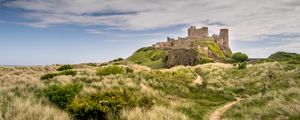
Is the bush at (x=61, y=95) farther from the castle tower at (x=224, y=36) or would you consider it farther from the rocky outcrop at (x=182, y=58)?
the castle tower at (x=224, y=36)

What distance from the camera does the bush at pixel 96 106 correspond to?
12.0 m

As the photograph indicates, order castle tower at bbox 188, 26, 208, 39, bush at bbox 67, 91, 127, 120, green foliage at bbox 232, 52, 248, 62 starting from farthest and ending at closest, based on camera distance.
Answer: castle tower at bbox 188, 26, 208, 39, green foliage at bbox 232, 52, 248, 62, bush at bbox 67, 91, 127, 120

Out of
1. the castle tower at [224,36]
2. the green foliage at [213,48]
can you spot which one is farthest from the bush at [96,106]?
the castle tower at [224,36]

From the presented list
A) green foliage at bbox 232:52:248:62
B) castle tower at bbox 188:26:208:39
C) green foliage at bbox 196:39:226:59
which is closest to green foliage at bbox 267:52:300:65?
green foliage at bbox 232:52:248:62

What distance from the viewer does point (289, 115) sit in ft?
36.1

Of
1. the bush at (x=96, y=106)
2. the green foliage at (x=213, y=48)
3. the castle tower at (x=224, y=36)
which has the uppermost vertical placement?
the castle tower at (x=224, y=36)

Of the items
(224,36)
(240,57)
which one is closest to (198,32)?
(224,36)

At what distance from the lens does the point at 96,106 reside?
12.2m

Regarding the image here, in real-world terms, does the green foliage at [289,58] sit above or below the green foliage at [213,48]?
below

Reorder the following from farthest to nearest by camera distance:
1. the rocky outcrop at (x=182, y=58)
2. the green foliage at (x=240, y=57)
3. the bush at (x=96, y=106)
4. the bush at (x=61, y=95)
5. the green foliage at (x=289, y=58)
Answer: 1. the green foliage at (x=240, y=57)
2. the rocky outcrop at (x=182, y=58)
3. the green foliage at (x=289, y=58)
4. the bush at (x=61, y=95)
5. the bush at (x=96, y=106)

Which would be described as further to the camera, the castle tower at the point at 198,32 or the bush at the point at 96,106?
the castle tower at the point at 198,32

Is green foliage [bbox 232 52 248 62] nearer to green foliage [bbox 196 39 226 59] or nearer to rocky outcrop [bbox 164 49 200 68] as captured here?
green foliage [bbox 196 39 226 59]

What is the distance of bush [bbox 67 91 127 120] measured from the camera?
12.0 m

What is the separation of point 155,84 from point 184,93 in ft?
10.1
